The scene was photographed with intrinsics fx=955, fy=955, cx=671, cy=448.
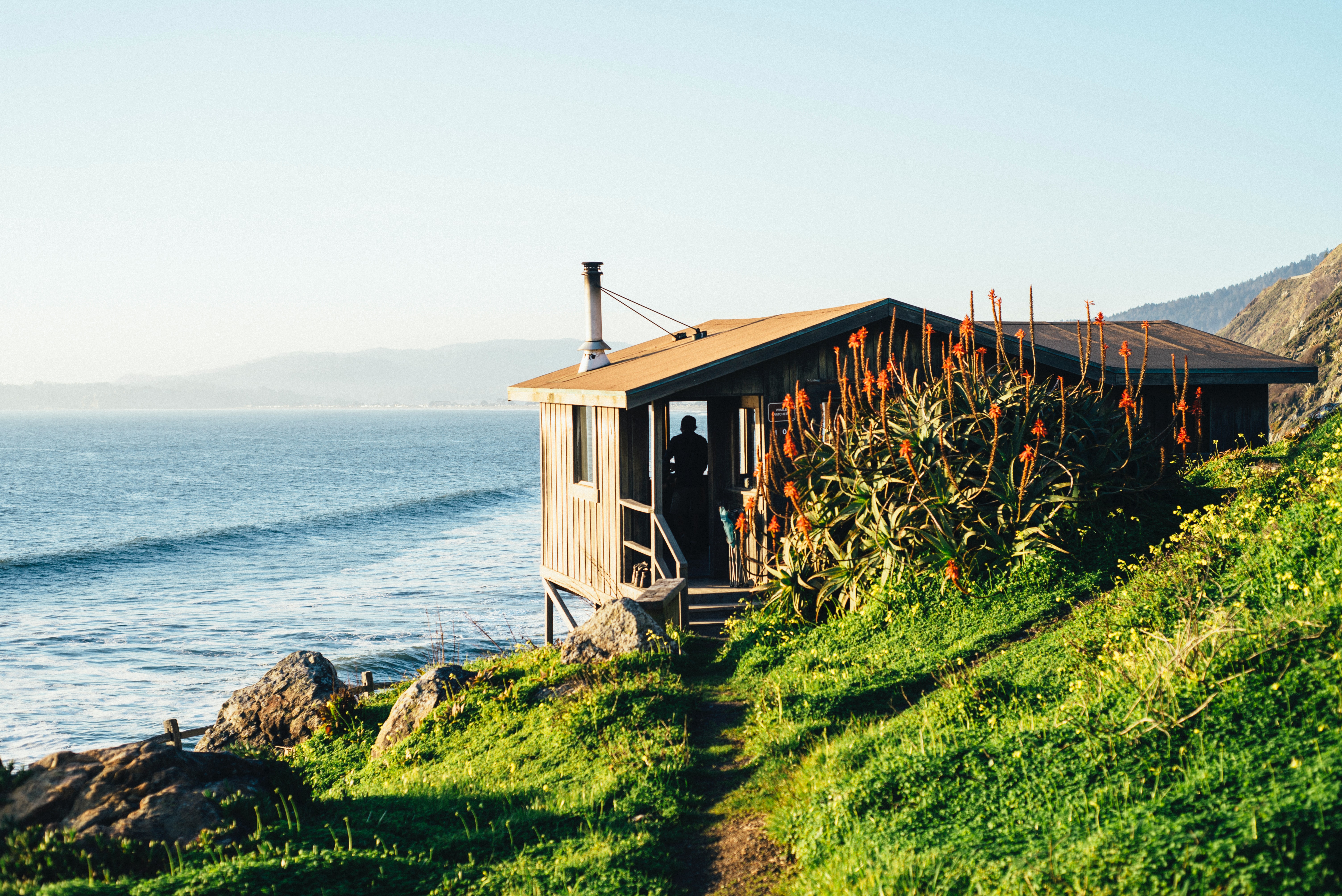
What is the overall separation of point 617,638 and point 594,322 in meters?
8.47

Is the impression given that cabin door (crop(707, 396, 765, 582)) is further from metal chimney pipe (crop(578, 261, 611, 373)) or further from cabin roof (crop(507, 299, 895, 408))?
metal chimney pipe (crop(578, 261, 611, 373))

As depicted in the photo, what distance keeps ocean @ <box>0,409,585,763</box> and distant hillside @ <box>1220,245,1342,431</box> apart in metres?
26.9

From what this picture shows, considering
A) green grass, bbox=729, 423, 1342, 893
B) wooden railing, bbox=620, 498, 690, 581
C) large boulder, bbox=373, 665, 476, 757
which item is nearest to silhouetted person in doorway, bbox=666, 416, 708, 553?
wooden railing, bbox=620, 498, 690, 581

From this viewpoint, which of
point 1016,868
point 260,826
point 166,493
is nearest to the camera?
point 1016,868

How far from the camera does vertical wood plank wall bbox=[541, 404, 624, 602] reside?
14070 millimetres

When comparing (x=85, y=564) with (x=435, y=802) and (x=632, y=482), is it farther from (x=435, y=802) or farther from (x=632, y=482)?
(x=435, y=802)

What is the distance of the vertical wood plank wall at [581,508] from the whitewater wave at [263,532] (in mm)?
30218

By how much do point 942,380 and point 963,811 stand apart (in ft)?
22.6

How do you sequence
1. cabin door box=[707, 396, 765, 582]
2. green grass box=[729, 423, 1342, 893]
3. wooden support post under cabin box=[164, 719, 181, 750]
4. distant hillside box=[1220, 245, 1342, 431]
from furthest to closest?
distant hillside box=[1220, 245, 1342, 431] < cabin door box=[707, 396, 765, 582] < wooden support post under cabin box=[164, 719, 181, 750] < green grass box=[729, 423, 1342, 893]

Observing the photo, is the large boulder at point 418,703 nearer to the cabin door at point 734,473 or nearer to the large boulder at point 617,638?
the large boulder at point 617,638

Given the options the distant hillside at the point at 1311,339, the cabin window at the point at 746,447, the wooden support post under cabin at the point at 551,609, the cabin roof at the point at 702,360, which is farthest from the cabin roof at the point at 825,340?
the distant hillside at the point at 1311,339

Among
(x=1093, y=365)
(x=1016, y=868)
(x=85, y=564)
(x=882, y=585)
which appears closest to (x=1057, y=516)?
(x=882, y=585)

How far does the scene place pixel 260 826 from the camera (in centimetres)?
643

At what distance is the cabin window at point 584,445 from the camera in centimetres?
1485
